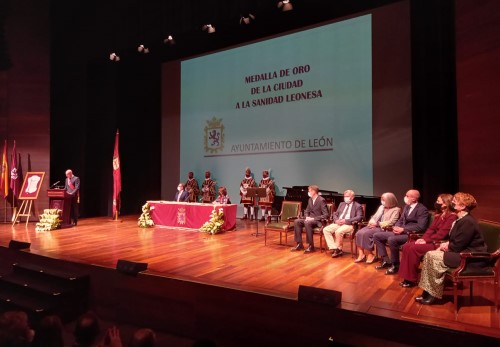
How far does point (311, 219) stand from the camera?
5617 mm

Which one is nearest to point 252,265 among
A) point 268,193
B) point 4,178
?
point 268,193

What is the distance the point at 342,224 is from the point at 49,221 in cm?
594

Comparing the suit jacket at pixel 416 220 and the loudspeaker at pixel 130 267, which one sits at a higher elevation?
the suit jacket at pixel 416 220

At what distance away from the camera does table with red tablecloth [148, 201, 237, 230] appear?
25.0 feet

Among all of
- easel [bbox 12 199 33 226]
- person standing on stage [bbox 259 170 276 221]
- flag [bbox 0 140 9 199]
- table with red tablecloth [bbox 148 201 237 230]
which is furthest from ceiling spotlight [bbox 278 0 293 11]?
flag [bbox 0 140 9 199]

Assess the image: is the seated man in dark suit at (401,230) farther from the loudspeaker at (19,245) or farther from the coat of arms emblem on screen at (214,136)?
the coat of arms emblem on screen at (214,136)

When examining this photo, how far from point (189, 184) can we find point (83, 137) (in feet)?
11.0

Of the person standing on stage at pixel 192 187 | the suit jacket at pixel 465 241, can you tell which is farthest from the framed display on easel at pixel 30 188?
the suit jacket at pixel 465 241

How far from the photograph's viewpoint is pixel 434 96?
6.51 meters

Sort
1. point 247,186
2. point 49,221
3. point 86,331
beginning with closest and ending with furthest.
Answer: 1. point 86,331
2. point 49,221
3. point 247,186

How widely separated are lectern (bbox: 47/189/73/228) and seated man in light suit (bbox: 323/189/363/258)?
18.9 feet

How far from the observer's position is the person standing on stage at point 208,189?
10.1 metres

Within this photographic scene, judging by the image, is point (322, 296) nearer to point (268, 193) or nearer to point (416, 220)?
point (416, 220)

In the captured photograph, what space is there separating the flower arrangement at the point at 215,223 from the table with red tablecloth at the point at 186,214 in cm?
10
